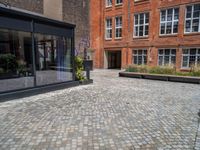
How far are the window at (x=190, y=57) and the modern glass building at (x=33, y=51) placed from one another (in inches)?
466

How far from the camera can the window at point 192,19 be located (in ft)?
49.8

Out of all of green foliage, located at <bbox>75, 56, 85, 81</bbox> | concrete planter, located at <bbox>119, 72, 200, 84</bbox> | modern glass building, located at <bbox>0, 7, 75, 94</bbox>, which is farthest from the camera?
concrete planter, located at <bbox>119, 72, 200, 84</bbox>

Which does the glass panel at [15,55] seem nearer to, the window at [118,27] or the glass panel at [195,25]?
the window at [118,27]

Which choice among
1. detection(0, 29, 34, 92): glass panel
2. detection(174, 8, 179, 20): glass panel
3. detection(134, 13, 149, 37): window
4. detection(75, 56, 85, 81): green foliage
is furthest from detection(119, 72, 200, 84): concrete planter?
detection(0, 29, 34, 92): glass panel

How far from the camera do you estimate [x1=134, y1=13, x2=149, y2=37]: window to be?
18.3 metres

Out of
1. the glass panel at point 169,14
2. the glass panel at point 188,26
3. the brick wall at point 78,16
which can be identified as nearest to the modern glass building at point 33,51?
the brick wall at point 78,16

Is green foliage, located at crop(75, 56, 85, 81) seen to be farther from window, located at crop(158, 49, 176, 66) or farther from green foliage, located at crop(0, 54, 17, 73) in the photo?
window, located at crop(158, 49, 176, 66)

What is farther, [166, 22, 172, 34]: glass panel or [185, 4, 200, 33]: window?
[166, 22, 172, 34]: glass panel

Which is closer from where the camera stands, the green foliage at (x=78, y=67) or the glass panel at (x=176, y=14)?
the green foliage at (x=78, y=67)

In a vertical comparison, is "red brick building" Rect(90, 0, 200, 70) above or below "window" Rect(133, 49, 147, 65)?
above

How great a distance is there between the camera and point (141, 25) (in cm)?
1870

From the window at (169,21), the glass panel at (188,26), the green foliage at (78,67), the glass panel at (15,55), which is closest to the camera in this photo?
the green foliage at (78,67)

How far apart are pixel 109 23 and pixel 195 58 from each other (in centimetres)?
1098

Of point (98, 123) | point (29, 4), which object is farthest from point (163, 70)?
point (29, 4)
